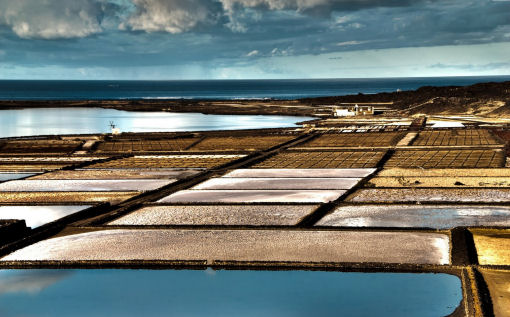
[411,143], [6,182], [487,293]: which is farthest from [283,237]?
[411,143]

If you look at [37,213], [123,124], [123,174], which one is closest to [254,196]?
[37,213]

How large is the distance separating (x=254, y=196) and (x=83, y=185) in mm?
10560

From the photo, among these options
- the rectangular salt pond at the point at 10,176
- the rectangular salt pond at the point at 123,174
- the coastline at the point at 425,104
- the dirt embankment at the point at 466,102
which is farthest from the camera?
the coastline at the point at 425,104

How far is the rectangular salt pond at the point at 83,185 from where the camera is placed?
33875 millimetres

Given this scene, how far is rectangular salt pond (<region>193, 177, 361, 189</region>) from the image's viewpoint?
32.8 metres

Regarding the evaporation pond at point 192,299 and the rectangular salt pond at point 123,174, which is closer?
the evaporation pond at point 192,299

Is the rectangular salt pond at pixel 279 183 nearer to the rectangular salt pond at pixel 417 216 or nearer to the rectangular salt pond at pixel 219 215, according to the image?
the rectangular salt pond at pixel 219 215

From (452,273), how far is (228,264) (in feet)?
21.1

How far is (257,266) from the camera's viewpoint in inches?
745

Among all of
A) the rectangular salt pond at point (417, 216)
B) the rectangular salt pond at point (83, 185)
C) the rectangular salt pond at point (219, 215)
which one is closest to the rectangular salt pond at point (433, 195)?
the rectangular salt pond at point (417, 216)

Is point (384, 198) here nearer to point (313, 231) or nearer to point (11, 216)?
point (313, 231)

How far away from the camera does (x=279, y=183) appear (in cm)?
3419

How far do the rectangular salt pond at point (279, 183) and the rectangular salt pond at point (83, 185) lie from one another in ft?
9.64

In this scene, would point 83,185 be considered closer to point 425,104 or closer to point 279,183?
point 279,183
